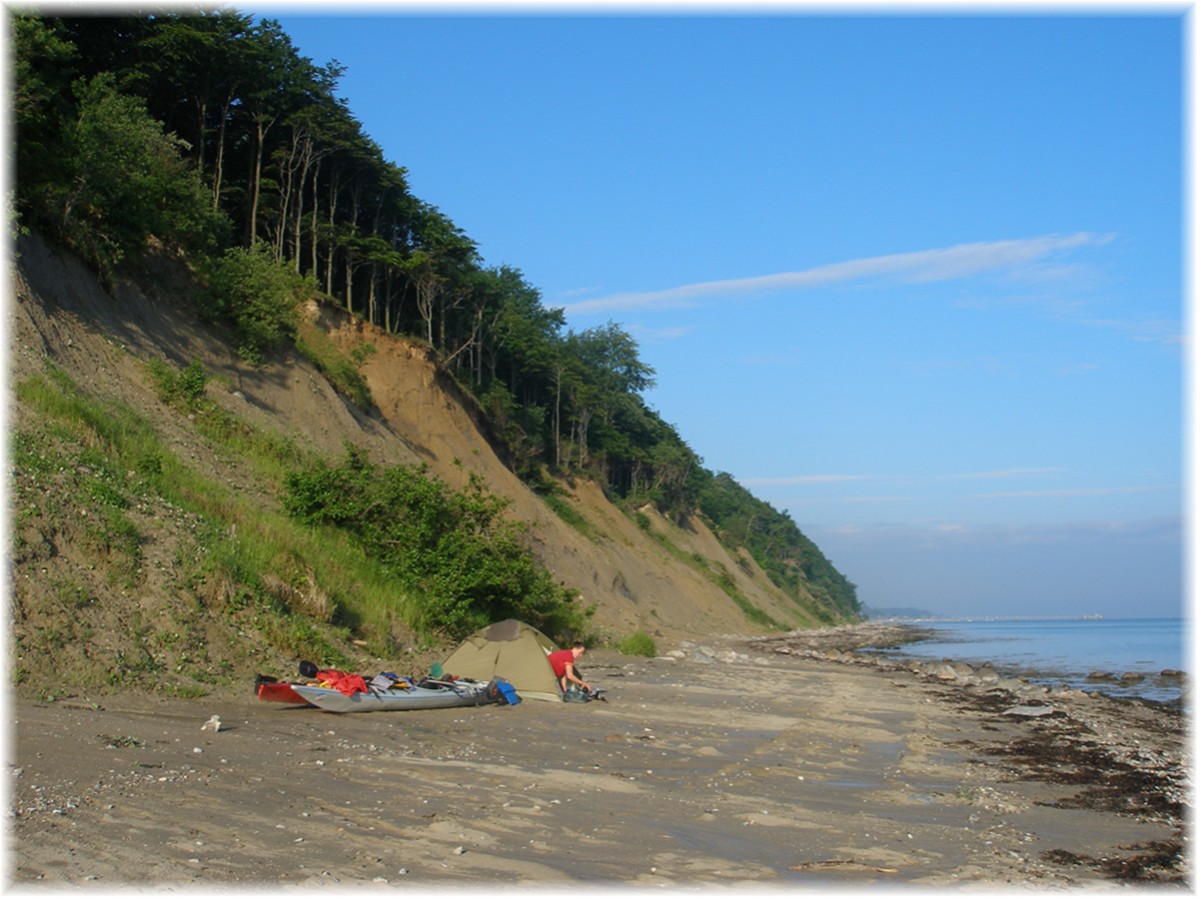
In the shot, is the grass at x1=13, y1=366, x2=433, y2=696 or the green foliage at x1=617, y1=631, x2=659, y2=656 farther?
the green foliage at x1=617, y1=631, x2=659, y2=656

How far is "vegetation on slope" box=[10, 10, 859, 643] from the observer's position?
22.3 meters

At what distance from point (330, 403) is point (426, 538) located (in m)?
10.3

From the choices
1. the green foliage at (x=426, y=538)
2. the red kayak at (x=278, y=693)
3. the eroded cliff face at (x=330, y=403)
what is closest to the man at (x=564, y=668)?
the green foliage at (x=426, y=538)

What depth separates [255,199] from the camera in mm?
34781

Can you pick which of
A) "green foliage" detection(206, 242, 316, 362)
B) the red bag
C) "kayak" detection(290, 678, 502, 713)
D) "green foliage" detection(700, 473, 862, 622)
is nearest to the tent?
"kayak" detection(290, 678, 502, 713)

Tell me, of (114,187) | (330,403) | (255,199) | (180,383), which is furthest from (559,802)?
(255,199)

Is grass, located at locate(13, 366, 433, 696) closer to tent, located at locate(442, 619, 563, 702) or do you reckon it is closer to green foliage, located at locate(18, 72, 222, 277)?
tent, located at locate(442, 619, 563, 702)

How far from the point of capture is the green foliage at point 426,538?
69.0ft

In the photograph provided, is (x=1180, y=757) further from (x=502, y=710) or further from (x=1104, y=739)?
(x=502, y=710)

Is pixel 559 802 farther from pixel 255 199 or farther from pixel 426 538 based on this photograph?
pixel 255 199

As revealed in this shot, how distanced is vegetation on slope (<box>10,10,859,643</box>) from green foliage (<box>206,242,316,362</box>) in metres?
0.05

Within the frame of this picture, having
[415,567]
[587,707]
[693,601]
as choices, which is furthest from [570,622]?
[693,601]

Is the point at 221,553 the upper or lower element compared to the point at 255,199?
lower

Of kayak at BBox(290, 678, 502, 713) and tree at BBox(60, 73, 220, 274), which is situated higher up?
tree at BBox(60, 73, 220, 274)
